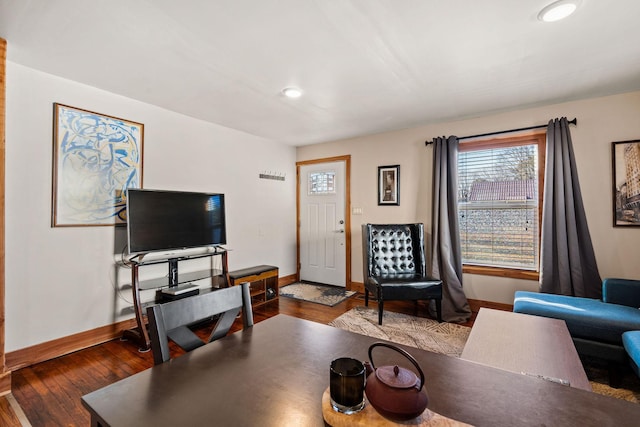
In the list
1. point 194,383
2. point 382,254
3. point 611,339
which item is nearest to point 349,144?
point 382,254

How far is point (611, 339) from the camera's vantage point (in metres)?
2.16

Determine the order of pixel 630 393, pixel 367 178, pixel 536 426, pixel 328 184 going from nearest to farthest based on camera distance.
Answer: pixel 536 426
pixel 630 393
pixel 367 178
pixel 328 184

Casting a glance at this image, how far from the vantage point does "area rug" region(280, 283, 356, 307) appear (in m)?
4.20

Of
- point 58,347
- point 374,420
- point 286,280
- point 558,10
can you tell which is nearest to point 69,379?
point 58,347

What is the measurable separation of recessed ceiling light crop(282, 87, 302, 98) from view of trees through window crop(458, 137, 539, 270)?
7.26 feet

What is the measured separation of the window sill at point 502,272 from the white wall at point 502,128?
0.20ft

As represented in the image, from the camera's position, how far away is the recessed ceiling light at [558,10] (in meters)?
1.70

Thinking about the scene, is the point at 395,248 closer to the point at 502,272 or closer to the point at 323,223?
the point at 502,272

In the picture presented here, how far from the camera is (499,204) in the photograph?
3.63 meters

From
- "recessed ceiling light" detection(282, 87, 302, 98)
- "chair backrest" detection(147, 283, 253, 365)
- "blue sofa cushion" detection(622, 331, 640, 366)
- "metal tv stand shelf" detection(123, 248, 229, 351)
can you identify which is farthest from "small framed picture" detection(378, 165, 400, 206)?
"chair backrest" detection(147, 283, 253, 365)

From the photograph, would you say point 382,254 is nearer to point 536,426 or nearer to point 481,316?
point 481,316

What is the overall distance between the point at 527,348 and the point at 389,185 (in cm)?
291

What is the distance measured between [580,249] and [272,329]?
A: 337cm

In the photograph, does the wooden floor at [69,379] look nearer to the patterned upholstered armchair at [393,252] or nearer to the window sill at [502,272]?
the patterned upholstered armchair at [393,252]
